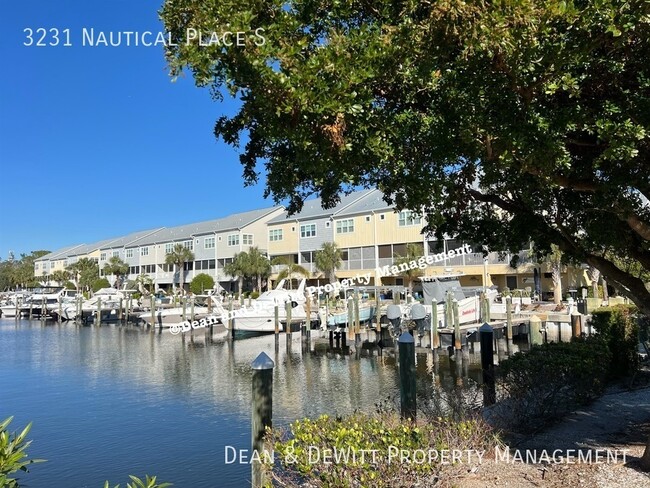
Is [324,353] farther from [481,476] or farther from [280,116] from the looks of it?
[280,116]

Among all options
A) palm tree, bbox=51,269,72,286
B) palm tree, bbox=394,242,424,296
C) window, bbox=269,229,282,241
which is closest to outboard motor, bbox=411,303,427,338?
palm tree, bbox=394,242,424,296

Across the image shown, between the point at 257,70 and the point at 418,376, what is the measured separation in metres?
17.7

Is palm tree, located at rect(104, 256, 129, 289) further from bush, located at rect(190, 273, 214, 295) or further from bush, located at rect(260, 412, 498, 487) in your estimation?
bush, located at rect(260, 412, 498, 487)

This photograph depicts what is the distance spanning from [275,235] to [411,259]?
20598 mm

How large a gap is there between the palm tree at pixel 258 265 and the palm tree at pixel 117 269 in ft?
98.9

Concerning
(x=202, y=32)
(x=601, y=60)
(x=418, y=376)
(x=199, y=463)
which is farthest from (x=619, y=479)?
(x=418, y=376)

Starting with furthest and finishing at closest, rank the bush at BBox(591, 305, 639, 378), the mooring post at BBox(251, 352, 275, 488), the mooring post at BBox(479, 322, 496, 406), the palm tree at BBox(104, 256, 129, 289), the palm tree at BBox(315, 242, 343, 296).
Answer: the palm tree at BBox(104, 256, 129, 289) → the palm tree at BBox(315, 242, 343, 296) → the bush at BBox(591, 305, 639, 378) → the mooring post at BBox(479, 322, 496, 406) → the mooring post at BBox(251, 352, 275, 488)

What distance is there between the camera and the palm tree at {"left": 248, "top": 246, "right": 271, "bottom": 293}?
57.2m

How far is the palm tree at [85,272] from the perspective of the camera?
79688 millimetres

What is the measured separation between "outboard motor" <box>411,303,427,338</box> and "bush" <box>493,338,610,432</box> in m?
14.8

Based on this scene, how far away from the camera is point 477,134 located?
5.40 m

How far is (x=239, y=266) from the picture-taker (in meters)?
57.2

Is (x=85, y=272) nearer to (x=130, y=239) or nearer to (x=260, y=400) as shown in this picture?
(x=130, y=239)

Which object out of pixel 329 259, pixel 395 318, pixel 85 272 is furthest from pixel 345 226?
pixel 85 272
